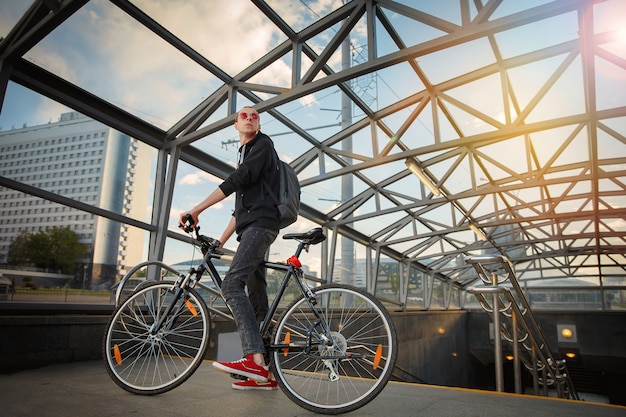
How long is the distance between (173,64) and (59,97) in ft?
3.97

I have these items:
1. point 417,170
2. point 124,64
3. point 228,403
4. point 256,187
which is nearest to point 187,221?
point 256,187

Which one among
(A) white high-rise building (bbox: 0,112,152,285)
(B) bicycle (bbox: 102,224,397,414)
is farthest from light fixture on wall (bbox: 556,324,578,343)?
(B) bicycle (bbox: 102,224,397,414)

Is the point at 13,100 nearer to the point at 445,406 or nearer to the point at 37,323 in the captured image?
the point at 37,323

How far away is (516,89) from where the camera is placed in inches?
223

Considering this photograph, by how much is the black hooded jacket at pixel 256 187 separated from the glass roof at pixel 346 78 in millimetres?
2376

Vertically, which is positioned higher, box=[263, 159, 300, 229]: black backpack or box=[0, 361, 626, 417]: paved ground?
box=[263, 159, 300, 229]: black backpack

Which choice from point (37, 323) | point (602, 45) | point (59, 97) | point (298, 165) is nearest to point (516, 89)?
point (602, 45)

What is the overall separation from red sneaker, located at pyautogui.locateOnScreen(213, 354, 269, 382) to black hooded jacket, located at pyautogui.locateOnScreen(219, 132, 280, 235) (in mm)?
617

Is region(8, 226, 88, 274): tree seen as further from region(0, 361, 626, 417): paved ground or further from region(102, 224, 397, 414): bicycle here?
region(102, 224, 397, 414): bicycle

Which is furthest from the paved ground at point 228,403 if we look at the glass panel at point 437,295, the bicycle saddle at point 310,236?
the glass panel at point 437,295

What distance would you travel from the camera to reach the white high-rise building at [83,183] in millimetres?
3797

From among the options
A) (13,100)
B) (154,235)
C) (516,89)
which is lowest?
(154,235)

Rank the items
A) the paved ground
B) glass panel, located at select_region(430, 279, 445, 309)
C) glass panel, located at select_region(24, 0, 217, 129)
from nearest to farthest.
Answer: the paved ground < glass panel, located at select_region(24, 0, 217, 129) < glass panel, located at select_region(430, 279, 445, 309)

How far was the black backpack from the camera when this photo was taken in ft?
6.73
